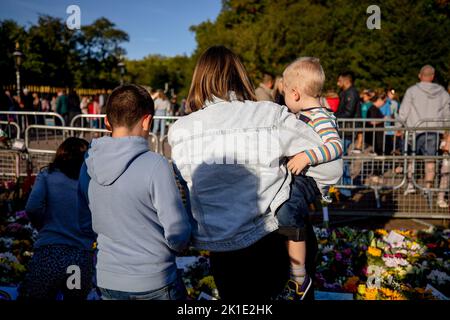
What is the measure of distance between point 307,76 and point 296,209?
0.73m

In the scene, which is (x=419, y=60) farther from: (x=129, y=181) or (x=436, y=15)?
(x=129, y=181)

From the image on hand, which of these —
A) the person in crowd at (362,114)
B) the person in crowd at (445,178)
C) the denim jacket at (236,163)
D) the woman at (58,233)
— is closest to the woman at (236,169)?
the denim jacket at (236,163)

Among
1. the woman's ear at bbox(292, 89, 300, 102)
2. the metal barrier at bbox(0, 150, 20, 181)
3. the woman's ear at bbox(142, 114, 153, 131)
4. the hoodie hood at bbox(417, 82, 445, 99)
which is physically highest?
the hoodie hood at bbox(417, 82, 445, 99)

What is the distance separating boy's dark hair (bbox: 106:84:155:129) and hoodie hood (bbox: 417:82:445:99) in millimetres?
6595

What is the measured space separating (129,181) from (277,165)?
737mm

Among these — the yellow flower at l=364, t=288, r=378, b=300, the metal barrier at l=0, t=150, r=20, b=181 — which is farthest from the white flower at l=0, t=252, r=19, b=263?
the yellow flower at l=364, t=288, r=378, b=300

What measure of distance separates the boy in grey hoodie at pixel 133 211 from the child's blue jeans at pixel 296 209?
482 millimetres

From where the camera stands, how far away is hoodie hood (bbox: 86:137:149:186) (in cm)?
215

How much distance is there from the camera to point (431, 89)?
296 inches

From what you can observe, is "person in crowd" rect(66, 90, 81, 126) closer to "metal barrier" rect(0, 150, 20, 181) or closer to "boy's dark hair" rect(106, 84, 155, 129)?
"metal barrier" rect(0, 150, 20, 181)

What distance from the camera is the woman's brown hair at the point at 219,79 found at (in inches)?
85.4

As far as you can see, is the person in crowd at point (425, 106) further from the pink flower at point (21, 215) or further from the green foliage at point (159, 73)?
the green foliage at point (159, 73)
